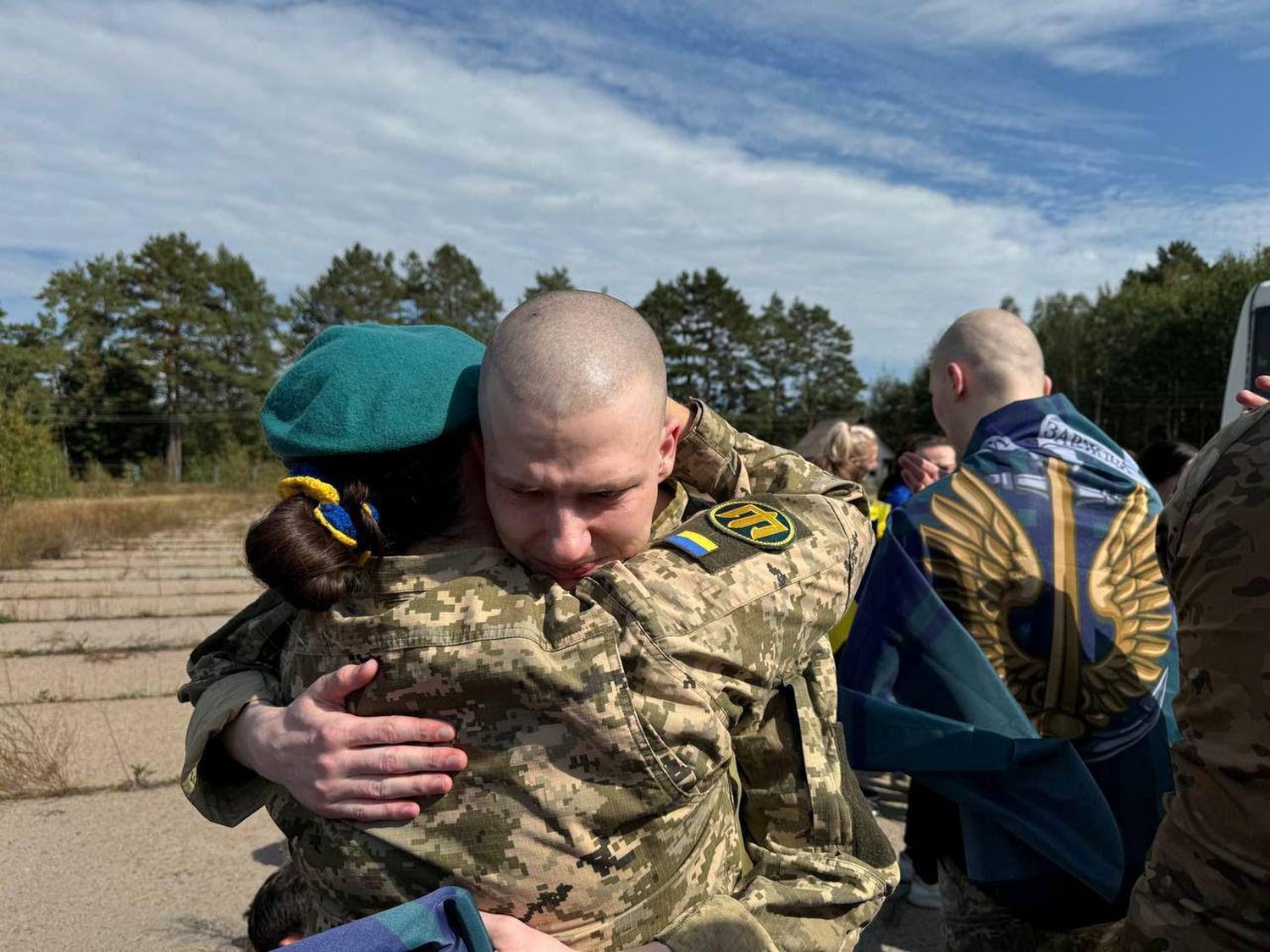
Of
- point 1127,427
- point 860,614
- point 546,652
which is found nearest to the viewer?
point 546,652

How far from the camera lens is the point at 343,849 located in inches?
50.0

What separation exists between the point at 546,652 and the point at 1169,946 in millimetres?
1080

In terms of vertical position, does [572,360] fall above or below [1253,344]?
below

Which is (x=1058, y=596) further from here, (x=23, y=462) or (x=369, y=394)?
(x=23, y=462)

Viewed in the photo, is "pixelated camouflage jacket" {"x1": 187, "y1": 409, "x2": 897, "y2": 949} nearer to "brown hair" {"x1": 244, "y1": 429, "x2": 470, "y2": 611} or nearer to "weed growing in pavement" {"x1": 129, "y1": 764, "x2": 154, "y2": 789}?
"brown hair" {"x1": 244, "y1": 429, "x2": 470, "y2": 611}

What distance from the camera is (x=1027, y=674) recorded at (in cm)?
249

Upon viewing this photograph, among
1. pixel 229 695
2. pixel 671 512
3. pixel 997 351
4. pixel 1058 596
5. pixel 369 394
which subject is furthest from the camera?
pixel 997 351

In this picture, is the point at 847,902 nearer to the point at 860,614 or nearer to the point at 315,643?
the point at 315,643

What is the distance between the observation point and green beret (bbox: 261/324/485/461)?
4.34ft

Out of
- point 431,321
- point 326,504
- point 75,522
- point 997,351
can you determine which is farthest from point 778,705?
point 431,321

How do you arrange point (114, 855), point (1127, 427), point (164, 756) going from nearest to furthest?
point (114, 855) < point (164, 756) < point (1127, 427)

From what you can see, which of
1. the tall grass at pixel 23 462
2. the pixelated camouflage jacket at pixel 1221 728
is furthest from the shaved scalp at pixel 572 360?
the tall grass at pixel 23 462

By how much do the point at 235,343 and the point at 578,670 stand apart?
61.1 metres

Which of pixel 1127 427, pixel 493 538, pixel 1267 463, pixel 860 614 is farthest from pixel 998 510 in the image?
pixel 1127 427
